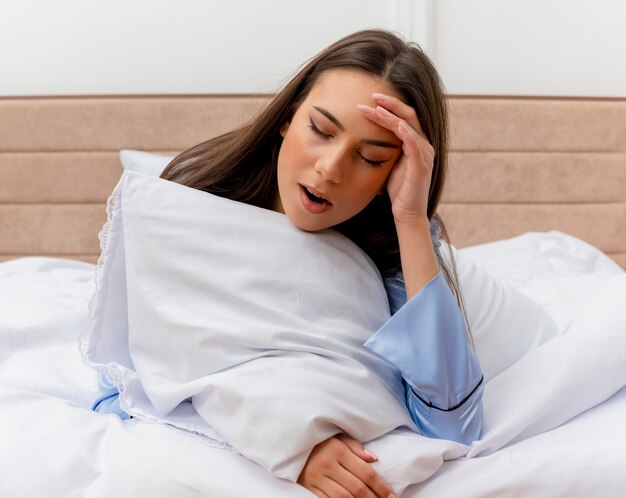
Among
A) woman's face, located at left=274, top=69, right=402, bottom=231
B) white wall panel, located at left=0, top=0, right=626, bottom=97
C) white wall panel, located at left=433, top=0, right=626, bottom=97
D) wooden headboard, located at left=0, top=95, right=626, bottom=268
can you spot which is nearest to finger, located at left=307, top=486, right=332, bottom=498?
woman's face, located at left=274, top=69, right=402, bottom=231

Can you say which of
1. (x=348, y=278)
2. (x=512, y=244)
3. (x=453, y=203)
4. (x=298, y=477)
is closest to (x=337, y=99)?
(x=348, y=278)

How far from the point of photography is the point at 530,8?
270cm

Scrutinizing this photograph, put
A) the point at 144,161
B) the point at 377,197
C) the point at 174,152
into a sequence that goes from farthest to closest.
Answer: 1. the point at 174,152
2. the point at 144,161
3. the point at 377,197

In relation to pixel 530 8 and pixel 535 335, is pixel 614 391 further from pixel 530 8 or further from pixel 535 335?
pixel 530 8

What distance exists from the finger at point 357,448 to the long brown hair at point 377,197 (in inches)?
14.1

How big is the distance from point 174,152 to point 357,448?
171 cm

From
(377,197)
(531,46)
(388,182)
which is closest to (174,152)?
(531,46)

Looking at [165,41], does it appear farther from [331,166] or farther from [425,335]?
[425,335]

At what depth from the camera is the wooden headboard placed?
2582mm

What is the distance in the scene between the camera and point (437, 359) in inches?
45.3

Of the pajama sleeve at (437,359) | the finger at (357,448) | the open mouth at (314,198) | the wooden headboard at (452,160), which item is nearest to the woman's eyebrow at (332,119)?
the open mouth at (314,198)

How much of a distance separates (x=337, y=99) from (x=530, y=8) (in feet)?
5.69

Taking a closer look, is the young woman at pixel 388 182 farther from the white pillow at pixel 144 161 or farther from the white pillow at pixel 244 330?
the white pillow at pixel 144 161

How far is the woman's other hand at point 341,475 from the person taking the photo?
1.04m
